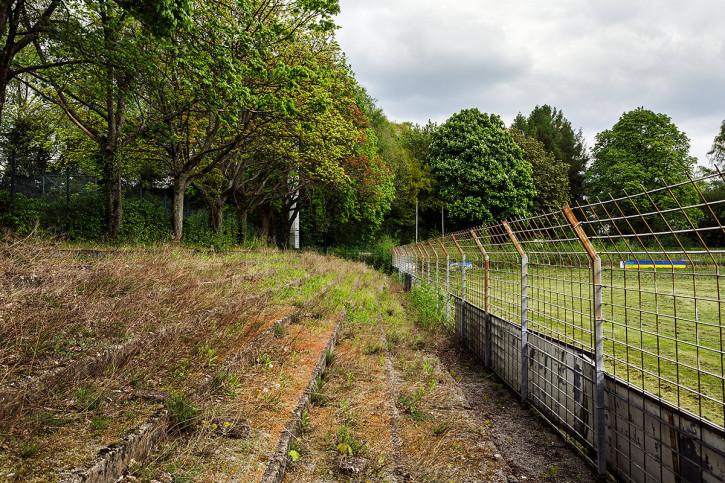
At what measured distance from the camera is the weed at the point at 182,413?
8.54 feet

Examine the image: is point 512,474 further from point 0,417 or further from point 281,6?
point 281,6

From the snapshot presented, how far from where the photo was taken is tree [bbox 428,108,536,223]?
29.8 m

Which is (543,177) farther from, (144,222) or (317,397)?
(317,397)

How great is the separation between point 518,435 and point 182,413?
310 centimetres

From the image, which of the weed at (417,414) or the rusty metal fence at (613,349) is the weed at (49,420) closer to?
the weed at (417,414)

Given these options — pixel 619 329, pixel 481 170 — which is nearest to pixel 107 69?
pixel 619 329

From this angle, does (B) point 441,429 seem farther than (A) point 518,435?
No

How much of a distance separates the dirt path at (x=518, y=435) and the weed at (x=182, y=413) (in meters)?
2.44

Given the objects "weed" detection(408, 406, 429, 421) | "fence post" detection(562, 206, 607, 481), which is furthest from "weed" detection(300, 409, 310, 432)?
"fence post" detection(562, 206, 607, 481)

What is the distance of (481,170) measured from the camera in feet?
98.4

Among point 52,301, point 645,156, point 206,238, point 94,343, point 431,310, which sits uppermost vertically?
point 645,156

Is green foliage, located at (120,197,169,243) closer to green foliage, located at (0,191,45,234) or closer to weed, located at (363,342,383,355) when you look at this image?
green foliage, located at (0,191,45,234)

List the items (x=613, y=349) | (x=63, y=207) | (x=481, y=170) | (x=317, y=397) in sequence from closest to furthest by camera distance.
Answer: (x=613, y=349)
(x=317, y=397)
(x=63, y=207)
(x=481, y=170)

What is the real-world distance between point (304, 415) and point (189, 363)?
115 centimetres
